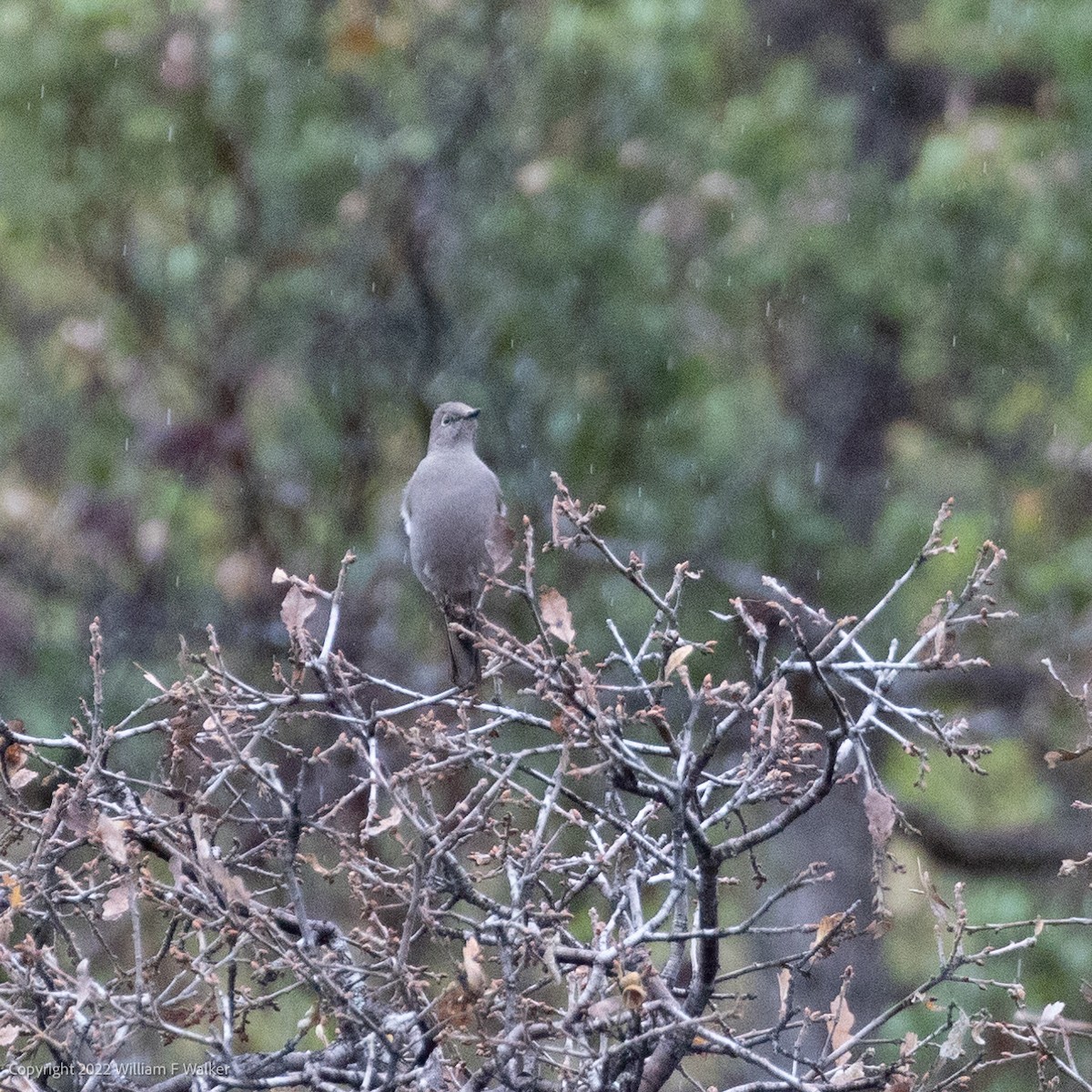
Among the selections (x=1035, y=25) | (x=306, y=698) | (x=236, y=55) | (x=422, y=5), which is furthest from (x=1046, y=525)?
(x=306, y=698)

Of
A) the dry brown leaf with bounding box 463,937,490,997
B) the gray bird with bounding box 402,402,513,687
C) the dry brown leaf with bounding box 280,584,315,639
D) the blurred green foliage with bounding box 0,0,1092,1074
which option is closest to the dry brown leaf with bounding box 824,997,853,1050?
the dry brown leaf with bounding box 463,937,490,997

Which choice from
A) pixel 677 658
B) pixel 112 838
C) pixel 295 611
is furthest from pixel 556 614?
pixel 112 838

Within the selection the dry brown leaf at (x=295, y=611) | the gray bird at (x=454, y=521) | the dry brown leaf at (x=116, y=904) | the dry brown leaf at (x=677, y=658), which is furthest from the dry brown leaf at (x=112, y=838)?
the gray bird at (x=454, y=521)

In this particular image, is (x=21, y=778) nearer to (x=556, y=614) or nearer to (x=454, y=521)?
(x=556, y=614)

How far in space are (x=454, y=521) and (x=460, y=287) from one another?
2.05 m

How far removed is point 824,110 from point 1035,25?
3.44 ft

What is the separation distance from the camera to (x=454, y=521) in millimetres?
5875

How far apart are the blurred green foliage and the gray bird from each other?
113cm

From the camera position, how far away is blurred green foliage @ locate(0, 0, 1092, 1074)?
7.34 metres

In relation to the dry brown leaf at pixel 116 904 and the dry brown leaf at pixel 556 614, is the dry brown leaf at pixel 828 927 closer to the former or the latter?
the dry brown leaf at pixel 556 614

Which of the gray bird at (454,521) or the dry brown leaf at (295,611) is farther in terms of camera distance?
the gray bird at (454,521)

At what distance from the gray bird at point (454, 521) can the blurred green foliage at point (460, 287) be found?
3.72 feet

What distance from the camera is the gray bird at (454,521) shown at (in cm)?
581

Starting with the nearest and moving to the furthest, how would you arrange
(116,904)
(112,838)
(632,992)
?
(632,992)
(112,838)
(116,904)
